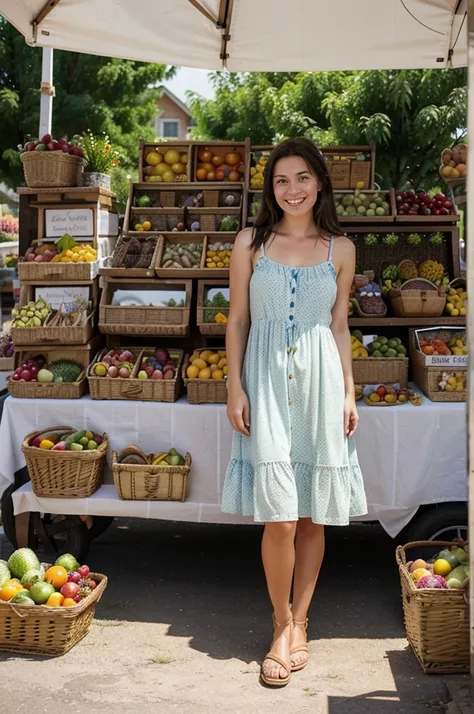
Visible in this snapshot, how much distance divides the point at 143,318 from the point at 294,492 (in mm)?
1921

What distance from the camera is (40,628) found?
397 centimetres

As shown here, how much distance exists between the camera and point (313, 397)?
12.6 ft

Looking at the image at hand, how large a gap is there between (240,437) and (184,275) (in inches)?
66.1

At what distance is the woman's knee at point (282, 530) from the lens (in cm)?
378

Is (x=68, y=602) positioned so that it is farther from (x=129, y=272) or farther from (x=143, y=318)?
(x=129, y=272)

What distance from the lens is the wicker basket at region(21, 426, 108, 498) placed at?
473 cm

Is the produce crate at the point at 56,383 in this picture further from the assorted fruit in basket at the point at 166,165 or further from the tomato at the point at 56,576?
the assorted fruit in basket at the point at 166,165

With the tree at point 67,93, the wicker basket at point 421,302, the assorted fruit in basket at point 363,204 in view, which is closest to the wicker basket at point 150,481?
the wicker basket at point 421,302

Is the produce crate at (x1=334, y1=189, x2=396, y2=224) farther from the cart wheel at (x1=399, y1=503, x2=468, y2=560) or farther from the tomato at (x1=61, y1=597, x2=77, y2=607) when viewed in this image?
the tomato at (x1=61, y1=597, x2=77, y2=607)

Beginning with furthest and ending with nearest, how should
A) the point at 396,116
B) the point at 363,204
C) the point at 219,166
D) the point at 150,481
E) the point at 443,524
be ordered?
the point at 396,116, the point at 219,166, the point at 363,204, the point at 150,481, the point at 443,524

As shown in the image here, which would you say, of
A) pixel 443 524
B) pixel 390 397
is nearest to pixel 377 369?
pixel 390 397

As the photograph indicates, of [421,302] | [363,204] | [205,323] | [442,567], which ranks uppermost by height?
[363,204]

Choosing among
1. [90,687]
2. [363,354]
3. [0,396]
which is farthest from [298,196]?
[0,396]

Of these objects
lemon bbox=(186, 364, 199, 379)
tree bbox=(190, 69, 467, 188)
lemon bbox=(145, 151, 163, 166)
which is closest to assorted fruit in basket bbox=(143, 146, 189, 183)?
lemon bbox=(145, 151, 163, 166)
